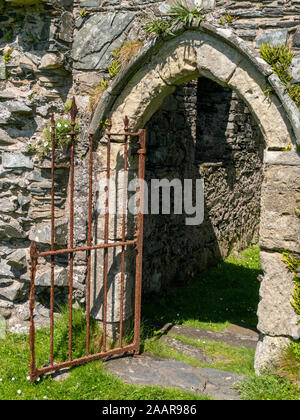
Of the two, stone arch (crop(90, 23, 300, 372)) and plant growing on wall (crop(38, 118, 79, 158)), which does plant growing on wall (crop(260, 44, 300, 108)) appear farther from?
plant growing on wall (crop(38, 118, 79, 158))

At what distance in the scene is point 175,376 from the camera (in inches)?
152

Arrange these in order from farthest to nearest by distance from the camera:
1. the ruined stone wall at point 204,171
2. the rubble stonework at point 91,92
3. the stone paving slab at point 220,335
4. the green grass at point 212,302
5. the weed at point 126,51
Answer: the ruined stone wall at point 204,171, the green grass at point 212,302, the stone paving slab at point 220,335, the weed at point 126,51, the rubble stonework at point 91,92

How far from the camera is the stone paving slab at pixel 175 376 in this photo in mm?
3688

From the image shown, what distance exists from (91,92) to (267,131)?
159 cm

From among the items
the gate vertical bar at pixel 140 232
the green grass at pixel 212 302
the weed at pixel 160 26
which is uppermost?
the weed at pixel 160 26

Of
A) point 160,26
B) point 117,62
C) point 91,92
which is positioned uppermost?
point 160,26

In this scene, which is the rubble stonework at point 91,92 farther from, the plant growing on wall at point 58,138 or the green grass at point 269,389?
the green grass at point 269,389

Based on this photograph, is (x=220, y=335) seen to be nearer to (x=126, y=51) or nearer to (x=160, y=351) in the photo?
(x=160, y=351)

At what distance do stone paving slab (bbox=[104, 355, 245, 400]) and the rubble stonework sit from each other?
34 centimetres

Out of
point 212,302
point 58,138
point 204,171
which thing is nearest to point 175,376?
point 212,302

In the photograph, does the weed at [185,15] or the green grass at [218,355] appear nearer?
→ the weed at [185,15]

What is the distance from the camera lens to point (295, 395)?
342cm

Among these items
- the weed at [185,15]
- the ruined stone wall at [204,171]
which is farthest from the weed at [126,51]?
the ruined stone wall at [204,171]
